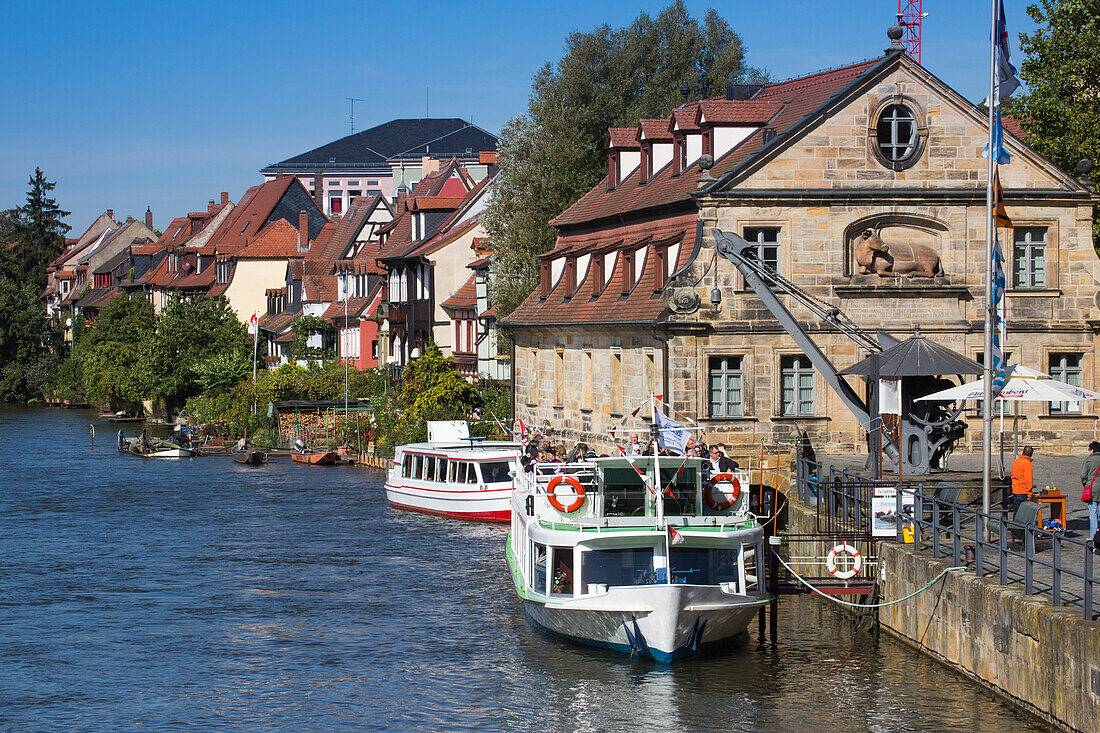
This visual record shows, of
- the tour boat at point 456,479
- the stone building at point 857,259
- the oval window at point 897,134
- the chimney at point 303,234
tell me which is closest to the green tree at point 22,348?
the chimney at point 303,234

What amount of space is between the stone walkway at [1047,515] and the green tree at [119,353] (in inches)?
2420

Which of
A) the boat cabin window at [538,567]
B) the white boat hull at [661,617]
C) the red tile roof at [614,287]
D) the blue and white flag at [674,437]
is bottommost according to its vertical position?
the white boat hull at [661,617]

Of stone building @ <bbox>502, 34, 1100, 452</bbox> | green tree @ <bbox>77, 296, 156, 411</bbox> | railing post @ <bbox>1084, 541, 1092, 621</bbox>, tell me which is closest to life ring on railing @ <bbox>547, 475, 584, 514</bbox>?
railing post @ <bbox>1084, 541, 1092, 621</bbox>

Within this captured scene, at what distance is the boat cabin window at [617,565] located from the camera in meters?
23.9

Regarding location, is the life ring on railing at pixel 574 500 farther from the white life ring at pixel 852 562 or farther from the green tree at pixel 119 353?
the green tree at pixel 119 353

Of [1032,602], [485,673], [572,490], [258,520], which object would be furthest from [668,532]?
[258,520]

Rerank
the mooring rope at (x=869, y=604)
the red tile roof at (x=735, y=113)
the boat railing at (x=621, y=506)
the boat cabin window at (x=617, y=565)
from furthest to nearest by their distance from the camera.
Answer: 1. the red tile roof at (x=735, y=113)
2. the boat railing at (x=621, y=506)
3. the boat cabin window at (x=617, y=565)
4. the mooring rope at (x=869, y=604)

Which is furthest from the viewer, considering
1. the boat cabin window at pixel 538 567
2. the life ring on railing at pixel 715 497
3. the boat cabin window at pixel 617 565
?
the life ring on railing at pixel 715 497

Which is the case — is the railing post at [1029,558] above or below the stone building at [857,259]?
below

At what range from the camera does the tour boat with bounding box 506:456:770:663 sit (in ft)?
76.6

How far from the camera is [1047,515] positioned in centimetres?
2669

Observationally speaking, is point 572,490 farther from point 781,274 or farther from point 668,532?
point 781,274

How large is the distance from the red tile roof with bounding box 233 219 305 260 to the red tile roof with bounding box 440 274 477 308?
35564 millimetres

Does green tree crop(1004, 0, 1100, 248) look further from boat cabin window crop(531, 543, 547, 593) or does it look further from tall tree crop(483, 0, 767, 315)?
boat cabin window crop(531, 543, 547, 593)
